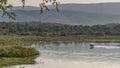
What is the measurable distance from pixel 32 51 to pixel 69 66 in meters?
23.9

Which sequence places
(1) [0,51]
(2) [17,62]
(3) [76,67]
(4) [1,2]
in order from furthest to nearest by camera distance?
(1) [0,51] → (2) [17,62] → (3) [76,67] → (4) [1,2]

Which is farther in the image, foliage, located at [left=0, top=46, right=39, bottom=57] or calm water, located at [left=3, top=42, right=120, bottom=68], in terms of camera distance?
foliage, located at [left=0, top=46, right=39, bottom=57]

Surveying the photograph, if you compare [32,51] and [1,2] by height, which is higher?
[1,2]

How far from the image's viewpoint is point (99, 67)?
2207 inches

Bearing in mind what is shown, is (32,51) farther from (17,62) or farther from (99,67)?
(99,67)

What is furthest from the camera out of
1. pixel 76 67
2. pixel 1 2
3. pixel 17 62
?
pixel 17 62

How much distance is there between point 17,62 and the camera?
2373 inches

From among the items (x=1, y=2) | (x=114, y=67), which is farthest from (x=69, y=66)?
(x=1, y=2)

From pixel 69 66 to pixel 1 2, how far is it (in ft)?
149

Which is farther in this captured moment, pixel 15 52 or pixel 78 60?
pixel 15 52

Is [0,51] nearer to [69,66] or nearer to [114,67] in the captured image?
[69,66]

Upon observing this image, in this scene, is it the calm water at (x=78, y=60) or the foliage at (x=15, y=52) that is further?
the foliage at (x=15, y=52)

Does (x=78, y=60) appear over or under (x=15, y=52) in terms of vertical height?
over

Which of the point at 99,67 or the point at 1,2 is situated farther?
the point at 99,67
